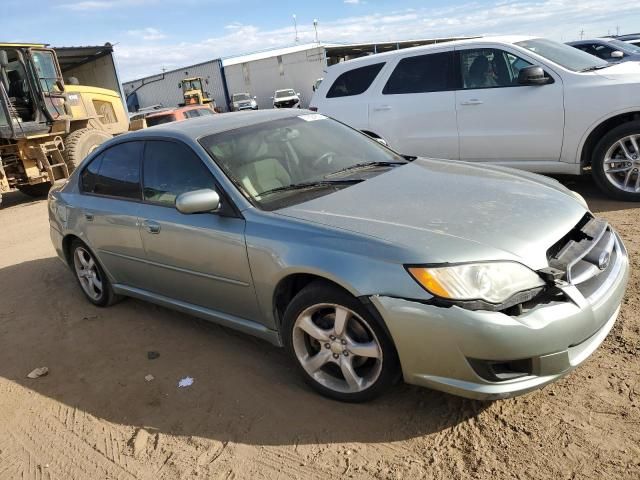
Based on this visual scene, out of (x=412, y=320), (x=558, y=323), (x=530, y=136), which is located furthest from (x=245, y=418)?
(x=530, y=136)

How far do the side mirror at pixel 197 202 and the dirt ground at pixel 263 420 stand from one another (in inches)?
42.7

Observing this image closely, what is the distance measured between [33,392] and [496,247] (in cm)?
312

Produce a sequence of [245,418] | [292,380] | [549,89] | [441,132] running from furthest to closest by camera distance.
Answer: [441,132]
[549,89]
[292,380]
[245,418]

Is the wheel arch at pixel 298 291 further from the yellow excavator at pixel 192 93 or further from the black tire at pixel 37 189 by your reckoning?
the yellow excavator at pixel 192 93

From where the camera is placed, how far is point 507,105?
20.7 feet

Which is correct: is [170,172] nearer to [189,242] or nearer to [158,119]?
[189,242]

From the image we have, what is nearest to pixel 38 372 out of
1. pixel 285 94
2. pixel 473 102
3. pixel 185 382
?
pixel 185 382

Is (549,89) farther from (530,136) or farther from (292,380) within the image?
(292,380)

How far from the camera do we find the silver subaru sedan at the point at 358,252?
8.19ft

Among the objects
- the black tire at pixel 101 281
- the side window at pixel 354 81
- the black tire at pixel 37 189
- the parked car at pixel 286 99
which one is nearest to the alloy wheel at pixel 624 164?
the side window at pixel 354 81

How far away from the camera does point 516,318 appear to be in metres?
2.44

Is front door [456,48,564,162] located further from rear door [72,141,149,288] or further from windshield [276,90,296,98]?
windshield [276,90,296,98]

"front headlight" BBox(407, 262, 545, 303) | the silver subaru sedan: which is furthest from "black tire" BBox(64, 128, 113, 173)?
"front headlight" BBox(407, 262, 545, 303)

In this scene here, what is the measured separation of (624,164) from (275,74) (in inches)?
1786
